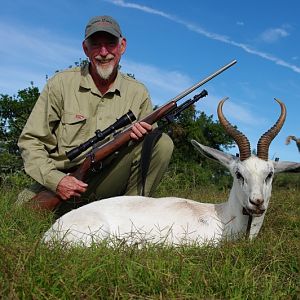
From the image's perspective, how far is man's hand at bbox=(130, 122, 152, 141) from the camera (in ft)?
20.8

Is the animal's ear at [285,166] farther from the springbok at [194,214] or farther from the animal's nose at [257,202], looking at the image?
the animal's nose at [257,202]

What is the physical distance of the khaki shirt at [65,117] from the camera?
21.9 feet

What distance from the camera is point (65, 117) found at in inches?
267

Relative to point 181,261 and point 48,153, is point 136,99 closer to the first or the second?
point 48,153

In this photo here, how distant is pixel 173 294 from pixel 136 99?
441 cm

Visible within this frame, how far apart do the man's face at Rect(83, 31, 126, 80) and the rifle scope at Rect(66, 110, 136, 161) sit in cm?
79

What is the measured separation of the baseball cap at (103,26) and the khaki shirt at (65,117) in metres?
0.59

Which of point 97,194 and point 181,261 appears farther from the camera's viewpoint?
point 97,194

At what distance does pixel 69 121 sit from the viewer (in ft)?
22.1

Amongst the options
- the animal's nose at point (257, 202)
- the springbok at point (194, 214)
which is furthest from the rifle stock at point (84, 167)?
the animal's nose at point (257, 202)

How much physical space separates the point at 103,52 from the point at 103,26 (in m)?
0.34

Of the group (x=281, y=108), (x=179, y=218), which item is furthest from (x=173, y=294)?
(x=281, y=108)

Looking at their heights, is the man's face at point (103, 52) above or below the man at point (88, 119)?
above

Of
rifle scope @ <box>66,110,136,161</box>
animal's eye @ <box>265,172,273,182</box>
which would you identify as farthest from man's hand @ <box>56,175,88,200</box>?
animal's eye @ <box>265,172,273,182</box>
